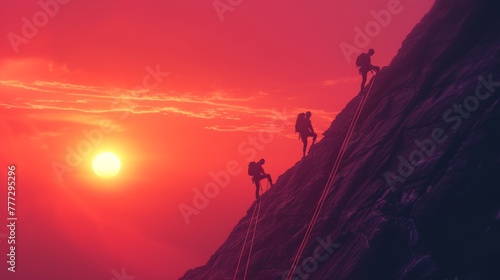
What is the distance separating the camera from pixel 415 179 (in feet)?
89.9

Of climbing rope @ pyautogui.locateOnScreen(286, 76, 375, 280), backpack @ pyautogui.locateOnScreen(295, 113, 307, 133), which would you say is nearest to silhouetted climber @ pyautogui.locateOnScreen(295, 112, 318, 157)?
backpack @ pyautogui.locateOnScreen(295, 113, 307, 133)

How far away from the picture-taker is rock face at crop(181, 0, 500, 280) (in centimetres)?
2478

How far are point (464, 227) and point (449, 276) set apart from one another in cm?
226

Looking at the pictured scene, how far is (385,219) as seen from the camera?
2678 centimetres

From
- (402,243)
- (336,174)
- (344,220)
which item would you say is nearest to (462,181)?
(402,243)

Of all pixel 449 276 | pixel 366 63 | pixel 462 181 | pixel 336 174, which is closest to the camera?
pixel 449 276

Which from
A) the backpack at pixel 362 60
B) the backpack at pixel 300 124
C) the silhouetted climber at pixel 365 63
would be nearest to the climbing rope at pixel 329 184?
the silhouetted climber at pixel 365 63

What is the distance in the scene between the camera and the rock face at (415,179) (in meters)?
24.8

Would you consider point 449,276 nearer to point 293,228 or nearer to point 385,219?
point 385,219

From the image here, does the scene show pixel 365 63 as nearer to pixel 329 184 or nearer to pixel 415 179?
pixel 329 184

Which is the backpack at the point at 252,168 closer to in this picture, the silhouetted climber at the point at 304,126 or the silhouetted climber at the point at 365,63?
the silhouetted climber at the point at 304,126

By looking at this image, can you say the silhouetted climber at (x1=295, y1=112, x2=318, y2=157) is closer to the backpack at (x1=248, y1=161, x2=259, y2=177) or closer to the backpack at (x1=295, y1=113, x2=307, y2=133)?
the backpack at (x1=295, y1=113, x2=307, y2=133)

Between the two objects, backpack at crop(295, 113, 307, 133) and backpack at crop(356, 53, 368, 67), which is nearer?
backpack at crop(356, 53, 368, 67)

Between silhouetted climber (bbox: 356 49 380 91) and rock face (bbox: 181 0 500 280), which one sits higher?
→ silhouetted climber (bbox: 356 49 380 91)
